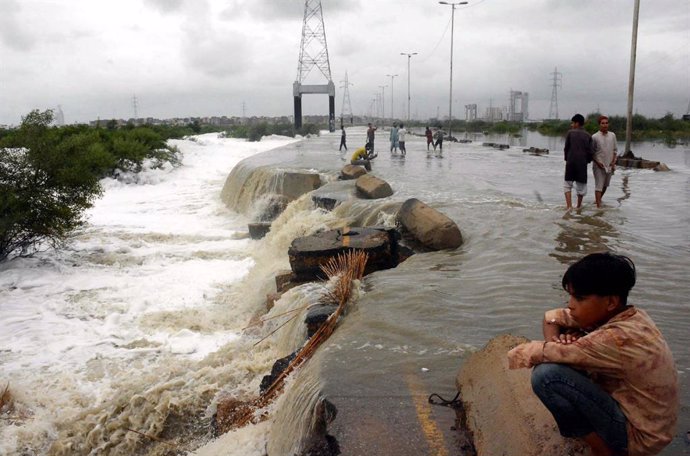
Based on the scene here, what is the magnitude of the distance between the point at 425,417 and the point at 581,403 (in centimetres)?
118

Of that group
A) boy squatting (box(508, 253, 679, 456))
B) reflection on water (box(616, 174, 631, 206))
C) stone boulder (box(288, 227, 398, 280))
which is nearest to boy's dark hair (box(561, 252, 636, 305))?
boy squatting (box(508, 253, 679, 456))

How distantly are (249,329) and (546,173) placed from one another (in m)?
13.7

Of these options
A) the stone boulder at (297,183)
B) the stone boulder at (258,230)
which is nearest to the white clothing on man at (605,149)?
the stone boulder at (258,230)

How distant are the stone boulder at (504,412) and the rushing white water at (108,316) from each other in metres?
2.97

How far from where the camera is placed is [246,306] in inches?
328

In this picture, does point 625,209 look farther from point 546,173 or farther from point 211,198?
point 211,198

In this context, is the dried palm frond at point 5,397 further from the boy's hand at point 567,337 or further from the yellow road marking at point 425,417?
the boy's hand at point 567,337

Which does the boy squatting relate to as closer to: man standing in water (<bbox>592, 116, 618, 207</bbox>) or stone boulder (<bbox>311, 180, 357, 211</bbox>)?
Answer: man standing in water (<bbox>592, 116, 618, 207</bbox>)

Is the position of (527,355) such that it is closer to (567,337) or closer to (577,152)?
(567,337)

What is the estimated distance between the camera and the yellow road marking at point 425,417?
9.97 ft

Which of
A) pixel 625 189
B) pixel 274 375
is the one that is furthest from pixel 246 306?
pixel 625 189

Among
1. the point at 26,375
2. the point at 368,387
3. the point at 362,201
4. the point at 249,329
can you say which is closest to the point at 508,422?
the point at 368,387

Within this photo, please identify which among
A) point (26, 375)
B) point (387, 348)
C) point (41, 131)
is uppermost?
point (41, 131)

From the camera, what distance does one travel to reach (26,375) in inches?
244
